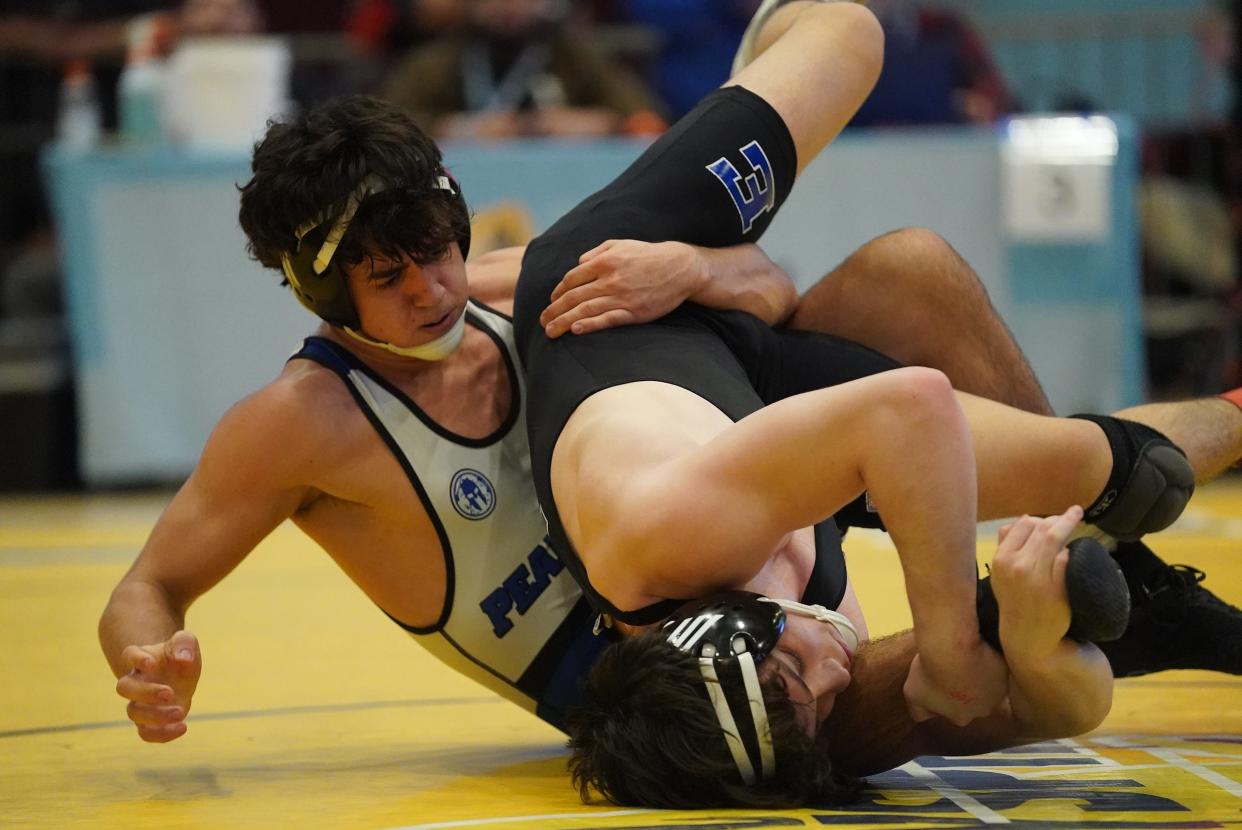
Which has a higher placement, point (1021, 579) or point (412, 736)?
point (1021, 579)

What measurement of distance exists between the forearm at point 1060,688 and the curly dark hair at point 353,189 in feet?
3.70

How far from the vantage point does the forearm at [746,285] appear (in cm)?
308

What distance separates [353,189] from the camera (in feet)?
9.23

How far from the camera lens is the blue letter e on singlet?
3156mm

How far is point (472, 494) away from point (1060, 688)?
1.06 meters

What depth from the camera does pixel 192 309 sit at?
6.88 meters

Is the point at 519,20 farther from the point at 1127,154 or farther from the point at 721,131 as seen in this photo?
the point at 721,131

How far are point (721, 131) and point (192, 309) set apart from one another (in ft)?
13.5

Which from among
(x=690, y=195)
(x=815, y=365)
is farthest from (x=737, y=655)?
(x=690, y=195)

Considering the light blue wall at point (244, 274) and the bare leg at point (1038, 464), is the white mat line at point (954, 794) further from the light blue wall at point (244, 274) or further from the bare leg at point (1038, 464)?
the light blue wall at point (244, 274)

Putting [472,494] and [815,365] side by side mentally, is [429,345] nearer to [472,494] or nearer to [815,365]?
[472,494]

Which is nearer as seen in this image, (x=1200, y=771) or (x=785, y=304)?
(x=1200, y=771)

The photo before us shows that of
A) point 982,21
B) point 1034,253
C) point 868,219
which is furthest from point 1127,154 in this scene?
point 982,21

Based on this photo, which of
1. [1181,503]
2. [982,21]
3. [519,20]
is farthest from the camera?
[982,21]
